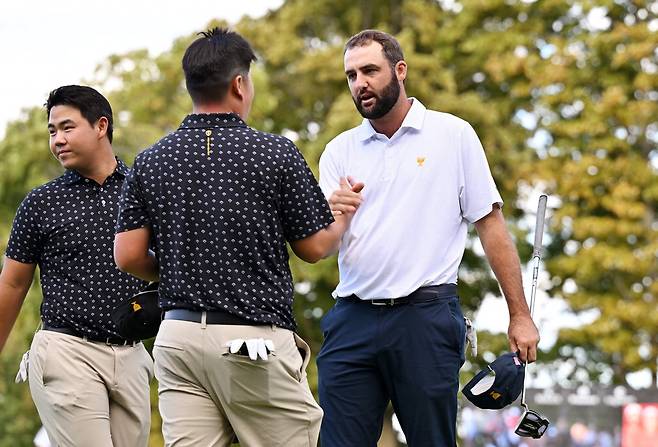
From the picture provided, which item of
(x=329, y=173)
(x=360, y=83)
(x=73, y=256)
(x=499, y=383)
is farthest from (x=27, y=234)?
(x=499, y=383)

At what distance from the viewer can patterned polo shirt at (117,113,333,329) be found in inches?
175

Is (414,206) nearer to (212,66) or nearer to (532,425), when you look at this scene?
(532,425)

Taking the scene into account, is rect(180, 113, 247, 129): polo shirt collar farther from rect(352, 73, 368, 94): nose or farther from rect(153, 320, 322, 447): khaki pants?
rect(352, 73, 368, 94): nose

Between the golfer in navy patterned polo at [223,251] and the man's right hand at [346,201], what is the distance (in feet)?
1.20

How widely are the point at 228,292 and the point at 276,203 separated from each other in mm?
322

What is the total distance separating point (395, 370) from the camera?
18.5 feet

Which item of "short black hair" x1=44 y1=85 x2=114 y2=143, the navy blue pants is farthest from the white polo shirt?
"short black hair" x1=44 y1=85 x2=114 y2=143

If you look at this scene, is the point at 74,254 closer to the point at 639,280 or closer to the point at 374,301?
the point at 374,301

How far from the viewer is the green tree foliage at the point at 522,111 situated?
23.5m

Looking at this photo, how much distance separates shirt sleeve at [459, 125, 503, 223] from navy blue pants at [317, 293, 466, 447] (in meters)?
→ 0.37

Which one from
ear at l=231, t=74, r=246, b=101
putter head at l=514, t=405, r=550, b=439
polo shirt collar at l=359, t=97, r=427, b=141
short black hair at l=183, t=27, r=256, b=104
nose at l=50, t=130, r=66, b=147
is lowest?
putter head at l=514, t=405, r=550, b=439

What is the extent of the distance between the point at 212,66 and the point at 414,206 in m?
1.40

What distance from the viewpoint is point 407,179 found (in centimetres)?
569

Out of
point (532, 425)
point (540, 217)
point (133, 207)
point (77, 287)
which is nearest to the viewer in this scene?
point (133, 207)
